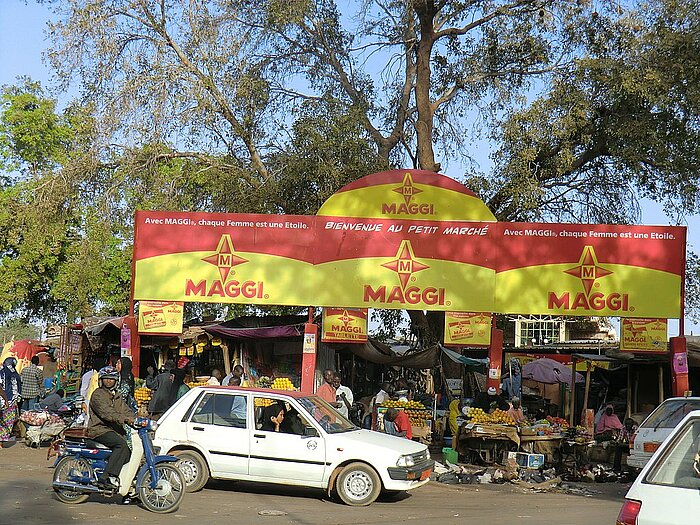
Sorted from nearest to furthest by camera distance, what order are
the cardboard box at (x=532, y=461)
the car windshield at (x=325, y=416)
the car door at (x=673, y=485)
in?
the car door at (x=673, y=485), the car windshield at (x=325, y=416), the cardboard box at (x=532, y=461)

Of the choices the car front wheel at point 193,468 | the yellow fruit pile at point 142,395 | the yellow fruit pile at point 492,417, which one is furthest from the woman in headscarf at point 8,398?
the yellow fruit pile at point 492,417

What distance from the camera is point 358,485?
38.9ft

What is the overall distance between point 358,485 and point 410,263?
7.27 metres

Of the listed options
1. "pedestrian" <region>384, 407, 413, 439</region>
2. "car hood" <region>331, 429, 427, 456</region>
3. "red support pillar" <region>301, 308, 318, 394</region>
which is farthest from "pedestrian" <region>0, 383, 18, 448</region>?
"car hood" <region>331, 429, 427, 456</region>

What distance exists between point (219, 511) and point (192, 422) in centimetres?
169

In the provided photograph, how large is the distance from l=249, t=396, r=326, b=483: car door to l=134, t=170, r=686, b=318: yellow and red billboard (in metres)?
6.61

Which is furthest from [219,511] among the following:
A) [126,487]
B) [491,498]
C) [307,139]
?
[307,139]

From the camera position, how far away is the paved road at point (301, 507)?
403 inches

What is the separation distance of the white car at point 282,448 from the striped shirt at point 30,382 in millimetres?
8424

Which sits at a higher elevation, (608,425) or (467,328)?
(467,328)

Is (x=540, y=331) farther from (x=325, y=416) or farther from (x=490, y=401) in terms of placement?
(x=325, y=416)

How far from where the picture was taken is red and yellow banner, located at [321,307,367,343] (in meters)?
18.3

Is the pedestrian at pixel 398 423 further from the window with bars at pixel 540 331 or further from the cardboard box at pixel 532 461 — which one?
the window with bars at pixel 540 331

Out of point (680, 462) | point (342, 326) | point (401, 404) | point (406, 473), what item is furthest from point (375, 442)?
point (401, 404)
